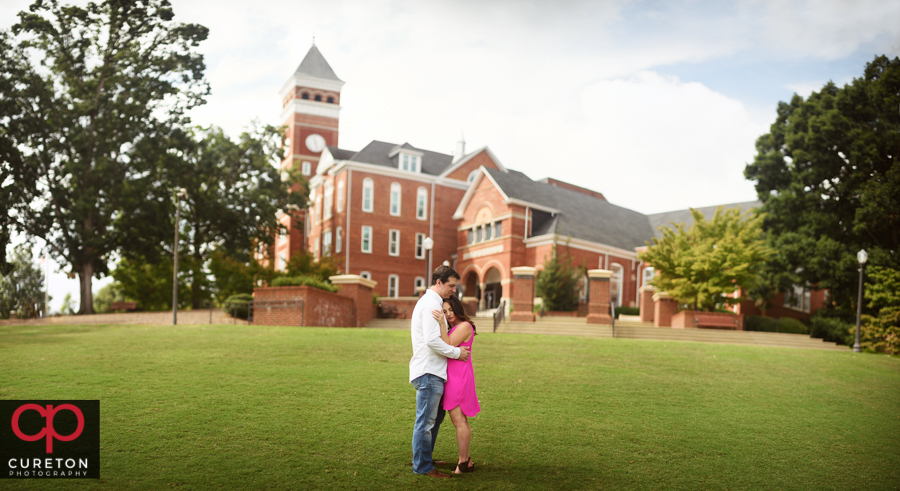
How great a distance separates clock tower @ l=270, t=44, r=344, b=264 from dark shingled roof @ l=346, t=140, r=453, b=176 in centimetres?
984

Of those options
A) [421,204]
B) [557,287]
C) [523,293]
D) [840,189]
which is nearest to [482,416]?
[523,293]

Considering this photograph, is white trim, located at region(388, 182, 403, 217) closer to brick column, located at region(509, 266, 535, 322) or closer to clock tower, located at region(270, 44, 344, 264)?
clock tower, located at region(270, 44, 344, 264)

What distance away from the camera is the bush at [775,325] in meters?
29.4

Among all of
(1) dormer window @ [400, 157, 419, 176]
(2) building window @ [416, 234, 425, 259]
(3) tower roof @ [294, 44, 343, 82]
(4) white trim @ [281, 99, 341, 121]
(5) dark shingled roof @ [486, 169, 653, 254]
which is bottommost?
(2) building window @ [416, 234, 425, 259]

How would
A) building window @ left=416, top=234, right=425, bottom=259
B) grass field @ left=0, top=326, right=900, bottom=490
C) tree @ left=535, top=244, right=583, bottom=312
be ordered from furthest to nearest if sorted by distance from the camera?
building window @ left=416, top=234, right=425, bottom=259 → tree @ left=535, top=244, right=583, bottom=312 → grass field @ left=0, top=326, right=900, bottom=490

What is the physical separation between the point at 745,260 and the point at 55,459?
948 inches

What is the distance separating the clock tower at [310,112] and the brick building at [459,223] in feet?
23.4

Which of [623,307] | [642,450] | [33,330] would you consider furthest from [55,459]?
[623,307]

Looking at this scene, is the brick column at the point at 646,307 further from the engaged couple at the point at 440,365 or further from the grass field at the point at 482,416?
the engaged couple at the point at 440,365

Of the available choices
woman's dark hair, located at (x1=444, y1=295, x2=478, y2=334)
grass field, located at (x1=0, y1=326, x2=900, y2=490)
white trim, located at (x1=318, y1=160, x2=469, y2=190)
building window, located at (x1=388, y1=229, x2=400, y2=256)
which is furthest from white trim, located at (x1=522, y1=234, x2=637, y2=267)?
woman's dark hair, located at (x1=444, y1=295, x2=478, y2=334)

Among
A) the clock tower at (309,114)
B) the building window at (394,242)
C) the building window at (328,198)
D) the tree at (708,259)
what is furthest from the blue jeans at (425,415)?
the clock tower at (309,114)

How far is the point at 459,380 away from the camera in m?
5.75

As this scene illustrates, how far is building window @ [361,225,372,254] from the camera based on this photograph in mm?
42031

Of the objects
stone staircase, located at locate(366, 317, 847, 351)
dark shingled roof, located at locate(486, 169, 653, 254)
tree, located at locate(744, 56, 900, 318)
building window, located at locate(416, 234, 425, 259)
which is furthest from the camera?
building window, located at locate(416, 234, 425, 259)
